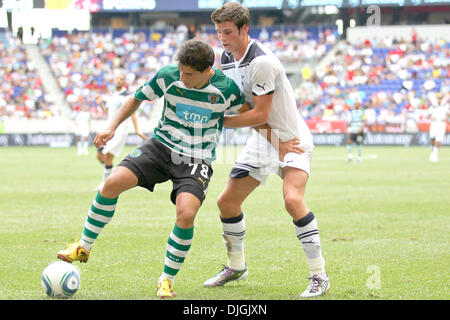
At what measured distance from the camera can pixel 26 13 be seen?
43406mm

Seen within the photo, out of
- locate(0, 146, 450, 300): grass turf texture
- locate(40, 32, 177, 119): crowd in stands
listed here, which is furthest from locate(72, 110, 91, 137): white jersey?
locate(0, 146, 450, 300): grass turf texture

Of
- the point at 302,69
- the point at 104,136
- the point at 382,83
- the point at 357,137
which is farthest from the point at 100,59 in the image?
the point at 104,136

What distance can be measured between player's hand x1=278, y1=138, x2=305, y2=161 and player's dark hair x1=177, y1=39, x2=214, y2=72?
111 cm

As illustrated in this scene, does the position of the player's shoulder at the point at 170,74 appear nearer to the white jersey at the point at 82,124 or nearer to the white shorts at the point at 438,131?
the white shorts at the point at 438,131

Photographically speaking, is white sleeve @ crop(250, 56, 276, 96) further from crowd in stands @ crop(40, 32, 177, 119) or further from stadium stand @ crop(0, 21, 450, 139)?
crowd in stands @ crop(40, 32, 177, 119)

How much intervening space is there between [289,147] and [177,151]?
102cm

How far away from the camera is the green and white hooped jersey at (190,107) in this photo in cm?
579

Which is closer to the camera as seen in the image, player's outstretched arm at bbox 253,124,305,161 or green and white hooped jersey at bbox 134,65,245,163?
green and white hooped jersey at bbox 134,65,245,163

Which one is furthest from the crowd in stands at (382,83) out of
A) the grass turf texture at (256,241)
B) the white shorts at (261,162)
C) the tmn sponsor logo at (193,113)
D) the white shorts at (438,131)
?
the tmn sponsor logo at (193,113)

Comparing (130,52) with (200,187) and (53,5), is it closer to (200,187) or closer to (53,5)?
(53,5)

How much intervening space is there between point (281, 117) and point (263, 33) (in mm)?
40581

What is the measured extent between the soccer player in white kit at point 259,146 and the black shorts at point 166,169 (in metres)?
0.49

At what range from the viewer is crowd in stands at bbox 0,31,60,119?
40344 mm
